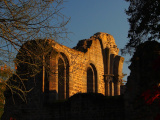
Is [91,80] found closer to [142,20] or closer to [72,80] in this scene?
[72,80]

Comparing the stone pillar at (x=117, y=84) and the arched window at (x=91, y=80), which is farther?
the stone pillar at (x=117, y=84)

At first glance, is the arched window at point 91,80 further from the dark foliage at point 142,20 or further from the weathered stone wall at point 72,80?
the dark foliage at point 142,20

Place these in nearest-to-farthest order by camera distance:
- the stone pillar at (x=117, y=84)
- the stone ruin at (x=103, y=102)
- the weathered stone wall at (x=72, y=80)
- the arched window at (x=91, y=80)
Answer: the stone ruin at (x=103, y=102)
the weathered stone wall at (x=72, y=80)
the arched window at (x=91, y=80)
the stone pillar at (x=117, y=84)

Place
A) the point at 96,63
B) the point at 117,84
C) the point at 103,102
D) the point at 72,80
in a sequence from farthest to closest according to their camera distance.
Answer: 1. the point at 117,84
2. the point at 96,63
3. the point at 72,80
4. the point at 103,102

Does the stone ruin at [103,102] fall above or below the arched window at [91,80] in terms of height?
below


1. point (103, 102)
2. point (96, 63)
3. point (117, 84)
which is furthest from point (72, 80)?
point (117, 84)

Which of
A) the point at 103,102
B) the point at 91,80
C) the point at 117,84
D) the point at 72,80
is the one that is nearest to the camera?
the point at 103,102

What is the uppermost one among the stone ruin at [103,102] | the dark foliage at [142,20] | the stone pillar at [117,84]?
the dark foliage at [142,20]

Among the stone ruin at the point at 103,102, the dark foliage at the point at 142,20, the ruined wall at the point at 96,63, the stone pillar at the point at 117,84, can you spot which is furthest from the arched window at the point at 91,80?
the dark foliage at the point at 142,20

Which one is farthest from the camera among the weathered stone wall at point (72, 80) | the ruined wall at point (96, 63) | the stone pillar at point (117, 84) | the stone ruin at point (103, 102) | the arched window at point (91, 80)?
the stone pillar at point (117, 84)

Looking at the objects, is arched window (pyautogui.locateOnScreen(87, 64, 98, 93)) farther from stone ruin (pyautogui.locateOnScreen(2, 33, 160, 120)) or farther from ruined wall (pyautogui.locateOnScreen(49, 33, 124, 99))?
stone ruin (pyautogui.locateOnScreen(2, 33, 160, 120))

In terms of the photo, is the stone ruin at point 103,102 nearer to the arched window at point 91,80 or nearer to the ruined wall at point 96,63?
the ruined wall at point 96,63

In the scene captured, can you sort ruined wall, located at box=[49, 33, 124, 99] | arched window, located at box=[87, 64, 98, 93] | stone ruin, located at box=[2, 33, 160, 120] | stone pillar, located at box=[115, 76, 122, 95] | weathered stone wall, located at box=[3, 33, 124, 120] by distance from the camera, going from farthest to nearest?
stone pillar, located at box=[115, 76, 122, 95] < arched window, located at box=[87, 64, 98, 93] < ruined wall, located at box=[49, 33, 124, 99] < weathered stone wall, located at box=[3, 33, 124, 120] < stone ruin, located at box=[2, 33, 160, 120]

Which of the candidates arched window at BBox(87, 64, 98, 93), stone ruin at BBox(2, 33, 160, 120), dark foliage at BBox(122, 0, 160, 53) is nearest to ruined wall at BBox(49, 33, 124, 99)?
arched window at BBox(87, 64, 98, 93)
